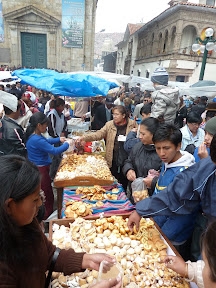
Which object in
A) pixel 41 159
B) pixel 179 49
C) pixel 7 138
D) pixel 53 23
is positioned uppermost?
pixel 53 23

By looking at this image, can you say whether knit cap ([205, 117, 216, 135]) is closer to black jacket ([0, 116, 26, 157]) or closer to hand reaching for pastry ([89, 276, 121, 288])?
hand reaching for pastry ([89, 276, 121, 288])

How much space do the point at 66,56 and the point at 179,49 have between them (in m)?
10.5

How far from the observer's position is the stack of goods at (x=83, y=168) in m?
2.87

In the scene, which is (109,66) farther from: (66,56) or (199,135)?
(199,135)

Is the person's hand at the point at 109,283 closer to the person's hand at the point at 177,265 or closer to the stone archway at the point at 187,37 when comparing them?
the person's hand at the point at 177,265


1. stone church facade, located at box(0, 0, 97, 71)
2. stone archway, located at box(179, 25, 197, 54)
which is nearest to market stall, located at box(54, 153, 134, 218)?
stone church facade, located at box(0, 0, 97, 71)

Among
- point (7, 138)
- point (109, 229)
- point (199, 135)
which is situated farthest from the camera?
point (199, 135)

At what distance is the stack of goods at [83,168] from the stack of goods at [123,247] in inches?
37.9

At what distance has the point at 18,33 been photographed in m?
18.5

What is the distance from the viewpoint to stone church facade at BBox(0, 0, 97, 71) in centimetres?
1780

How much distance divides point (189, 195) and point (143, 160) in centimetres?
120

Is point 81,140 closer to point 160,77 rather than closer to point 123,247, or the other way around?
point 160,77

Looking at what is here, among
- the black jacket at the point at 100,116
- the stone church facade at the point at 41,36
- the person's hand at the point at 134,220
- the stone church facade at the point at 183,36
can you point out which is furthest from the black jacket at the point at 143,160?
the stone church facade at the point at 41,36

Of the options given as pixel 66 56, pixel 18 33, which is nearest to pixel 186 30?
pixel 66 56
